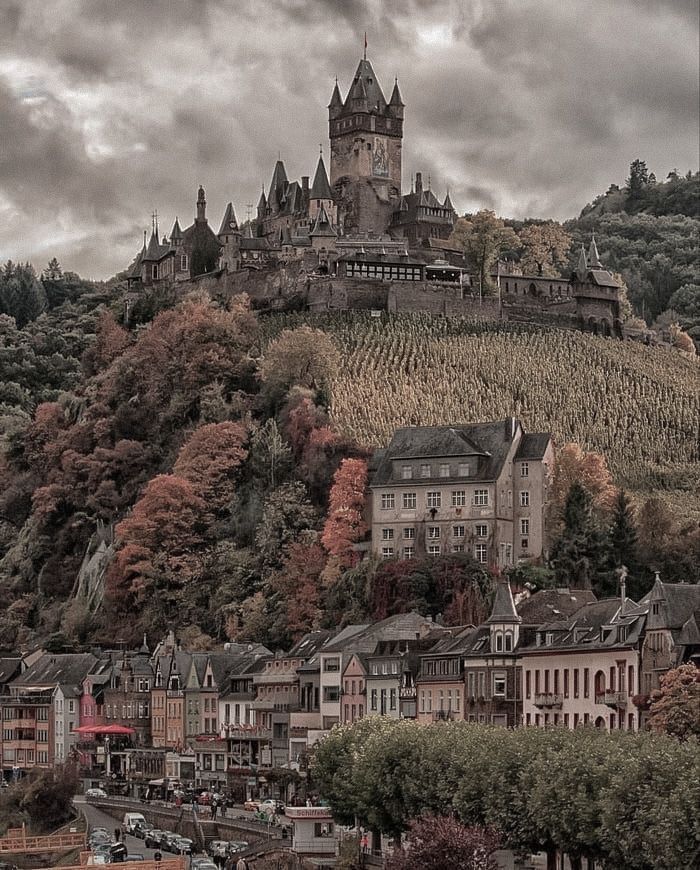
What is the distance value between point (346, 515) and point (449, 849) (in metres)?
62.7

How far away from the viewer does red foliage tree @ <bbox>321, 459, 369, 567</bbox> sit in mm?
146750

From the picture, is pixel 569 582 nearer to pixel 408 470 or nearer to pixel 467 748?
pixel 408 470

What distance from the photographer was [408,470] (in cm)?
14512

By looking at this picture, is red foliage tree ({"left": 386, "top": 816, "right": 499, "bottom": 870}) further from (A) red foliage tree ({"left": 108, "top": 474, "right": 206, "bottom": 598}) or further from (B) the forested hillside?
(A) red foliage tree ({"left": 108, "top": 474, "right": 206, "bottom": 598})

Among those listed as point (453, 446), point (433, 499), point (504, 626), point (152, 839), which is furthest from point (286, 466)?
point (152, 839)

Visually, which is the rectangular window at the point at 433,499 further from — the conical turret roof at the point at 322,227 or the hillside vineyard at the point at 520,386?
the conical turret roof at the point at 322,227

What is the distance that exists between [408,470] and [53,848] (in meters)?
37.8

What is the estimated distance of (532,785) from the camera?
8800cm

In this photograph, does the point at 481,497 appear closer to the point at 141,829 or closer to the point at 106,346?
the point at 141,829

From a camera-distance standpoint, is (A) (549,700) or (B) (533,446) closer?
(A) (549,700)

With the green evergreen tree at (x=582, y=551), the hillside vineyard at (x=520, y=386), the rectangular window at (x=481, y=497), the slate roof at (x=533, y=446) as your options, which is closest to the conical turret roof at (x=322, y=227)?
the hillside vineyard at (x=520, y=386)

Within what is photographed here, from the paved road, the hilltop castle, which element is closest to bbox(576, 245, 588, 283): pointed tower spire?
the hilltop castle

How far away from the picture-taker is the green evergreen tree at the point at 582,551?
137250 mm

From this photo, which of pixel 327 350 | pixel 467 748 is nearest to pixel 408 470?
pixel 327 350
